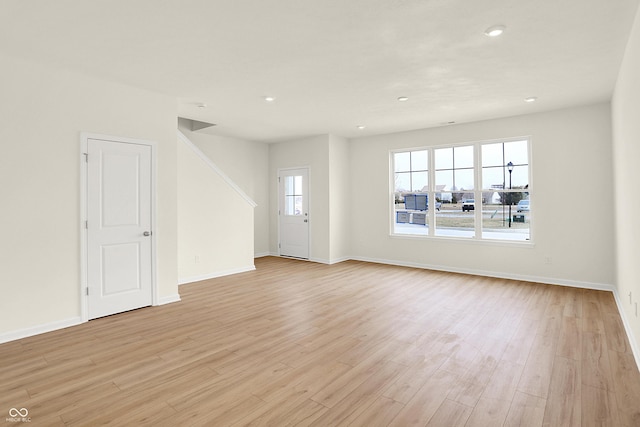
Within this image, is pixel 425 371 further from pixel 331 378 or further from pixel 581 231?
pixel 581 231

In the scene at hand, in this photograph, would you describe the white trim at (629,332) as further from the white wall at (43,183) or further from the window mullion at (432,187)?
the white wall at (43,183)

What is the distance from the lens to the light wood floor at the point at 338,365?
2133 mm

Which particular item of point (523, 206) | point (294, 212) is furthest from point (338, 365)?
point (294, 212)

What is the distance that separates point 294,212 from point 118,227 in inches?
167

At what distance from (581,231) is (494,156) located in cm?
175

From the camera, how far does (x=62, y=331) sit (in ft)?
11.5

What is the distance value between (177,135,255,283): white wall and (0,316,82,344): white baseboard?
6.19 ft

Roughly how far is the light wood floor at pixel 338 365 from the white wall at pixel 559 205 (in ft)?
2.42

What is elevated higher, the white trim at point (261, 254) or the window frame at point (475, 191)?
the window frame at point (475, 191)

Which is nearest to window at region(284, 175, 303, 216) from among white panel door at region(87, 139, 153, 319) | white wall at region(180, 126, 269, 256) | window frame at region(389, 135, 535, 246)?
white wall at region(180, 126, 269, 256)

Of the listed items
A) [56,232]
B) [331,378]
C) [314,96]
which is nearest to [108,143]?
[56,232]

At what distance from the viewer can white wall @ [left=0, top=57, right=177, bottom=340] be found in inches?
128

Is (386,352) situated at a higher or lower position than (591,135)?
lower

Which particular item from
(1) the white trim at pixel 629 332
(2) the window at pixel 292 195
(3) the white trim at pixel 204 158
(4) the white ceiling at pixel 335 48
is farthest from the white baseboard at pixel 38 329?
(1) the white trim at pixel 629 332
